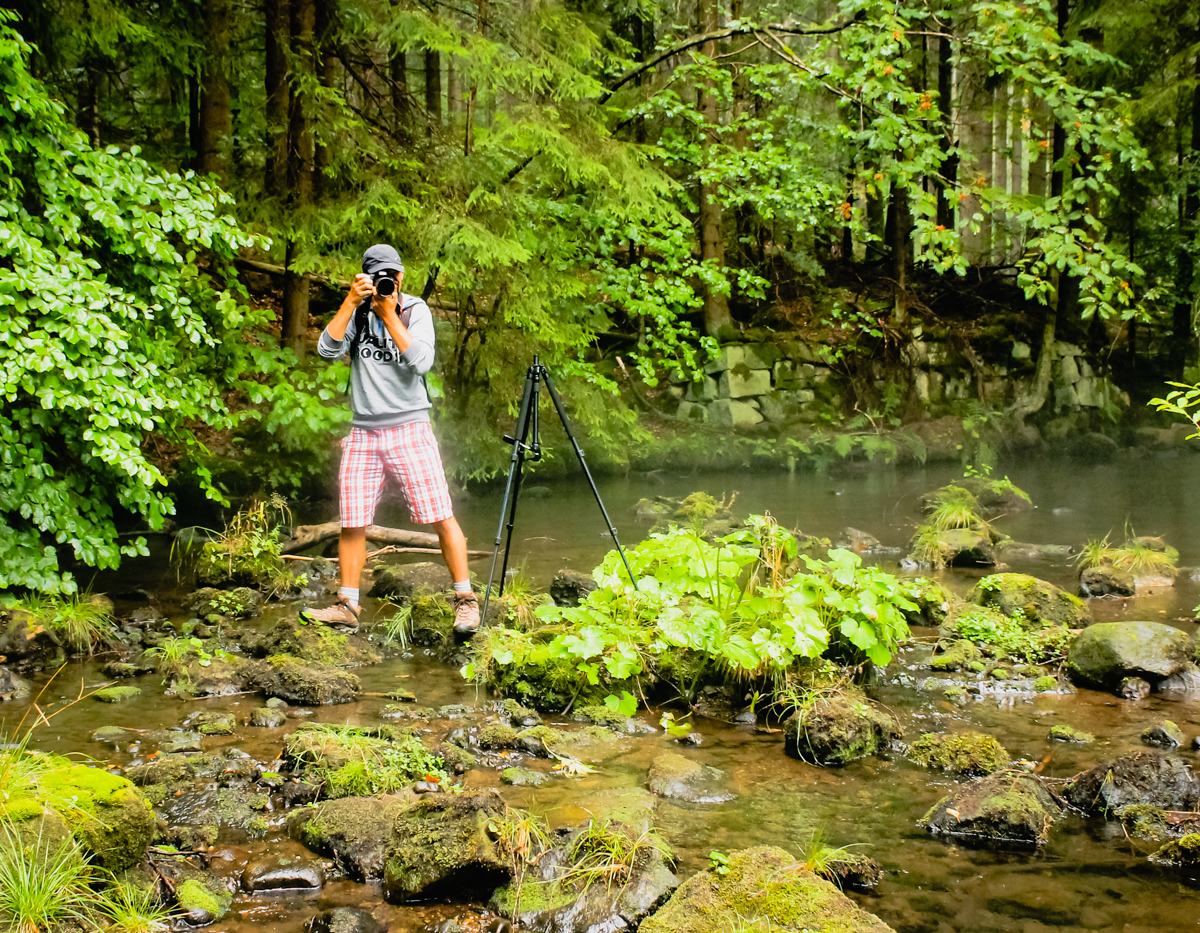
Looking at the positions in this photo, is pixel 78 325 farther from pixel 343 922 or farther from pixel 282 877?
pixel 343 922

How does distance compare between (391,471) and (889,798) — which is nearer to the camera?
(889,798)

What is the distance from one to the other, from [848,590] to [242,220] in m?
6.04

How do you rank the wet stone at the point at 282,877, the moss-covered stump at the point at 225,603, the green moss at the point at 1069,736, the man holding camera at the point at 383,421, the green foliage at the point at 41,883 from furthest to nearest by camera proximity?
the moss-covered stump at the point at 225,603
the man holding camera at the point at 383,421
the green moss at the point at 1069,736
the wet stone at the point at 282,877
the green foliage at the point at 41,883

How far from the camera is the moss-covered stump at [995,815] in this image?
2.97 meters

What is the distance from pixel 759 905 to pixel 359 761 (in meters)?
1.66

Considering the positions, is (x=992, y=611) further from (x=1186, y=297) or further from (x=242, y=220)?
(x=1186, y=297)

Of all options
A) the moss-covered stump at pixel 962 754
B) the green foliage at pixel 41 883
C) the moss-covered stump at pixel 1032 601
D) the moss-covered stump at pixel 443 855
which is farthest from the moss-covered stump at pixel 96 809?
the moss-covered stump at pixel 1032 601

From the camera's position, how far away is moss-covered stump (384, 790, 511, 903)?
258 cm

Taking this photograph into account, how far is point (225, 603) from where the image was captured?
599 cm

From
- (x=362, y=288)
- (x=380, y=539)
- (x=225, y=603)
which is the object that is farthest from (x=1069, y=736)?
(x=380, y=539)

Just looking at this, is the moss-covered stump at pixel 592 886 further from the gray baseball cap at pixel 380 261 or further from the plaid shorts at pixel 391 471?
the gray baseball cap at pixel 380 261

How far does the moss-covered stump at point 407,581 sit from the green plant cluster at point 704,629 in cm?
160

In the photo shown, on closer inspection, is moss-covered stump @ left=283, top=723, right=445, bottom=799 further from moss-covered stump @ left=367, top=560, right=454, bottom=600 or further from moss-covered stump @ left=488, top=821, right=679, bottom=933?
moss-covered stump @ left=367, top=560, right=454, bottom=600

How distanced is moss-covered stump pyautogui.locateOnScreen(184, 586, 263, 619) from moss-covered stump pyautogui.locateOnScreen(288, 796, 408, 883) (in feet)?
10.7
